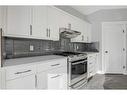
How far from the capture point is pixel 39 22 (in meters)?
2.88

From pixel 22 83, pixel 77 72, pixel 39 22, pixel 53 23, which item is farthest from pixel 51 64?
pixel 77 72

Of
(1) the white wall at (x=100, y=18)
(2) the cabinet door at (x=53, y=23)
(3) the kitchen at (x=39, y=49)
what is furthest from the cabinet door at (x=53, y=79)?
(1) the white wall at (x=100, y=18)

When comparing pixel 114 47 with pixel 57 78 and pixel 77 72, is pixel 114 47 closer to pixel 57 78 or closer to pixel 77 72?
pixel 77 72

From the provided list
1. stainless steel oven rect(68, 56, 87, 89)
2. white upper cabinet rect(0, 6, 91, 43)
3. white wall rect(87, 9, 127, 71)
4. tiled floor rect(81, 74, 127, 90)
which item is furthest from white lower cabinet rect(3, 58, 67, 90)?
white wall rect(87, 9, 127, 71)

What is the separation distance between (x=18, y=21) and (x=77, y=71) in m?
1.90

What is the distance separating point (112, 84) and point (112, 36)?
92.1 inches

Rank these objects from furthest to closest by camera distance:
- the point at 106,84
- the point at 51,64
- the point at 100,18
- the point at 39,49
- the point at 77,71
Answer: the point at 100,18
the point at 106,84
the point at 77,71
the point at 39,49
the point at 51,64

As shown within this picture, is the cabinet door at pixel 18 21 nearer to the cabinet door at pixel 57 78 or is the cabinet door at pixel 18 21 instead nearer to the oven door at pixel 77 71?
the cabinet door at pixel 57 78

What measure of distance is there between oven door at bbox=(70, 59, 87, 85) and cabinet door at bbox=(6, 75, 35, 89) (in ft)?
4.47

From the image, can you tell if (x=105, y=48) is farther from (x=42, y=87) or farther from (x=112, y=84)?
(x=42, y=87)

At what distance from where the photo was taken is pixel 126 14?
6.04 m

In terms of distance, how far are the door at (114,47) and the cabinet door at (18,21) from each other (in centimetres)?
435

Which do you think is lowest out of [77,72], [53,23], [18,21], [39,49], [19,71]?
[77,72]
